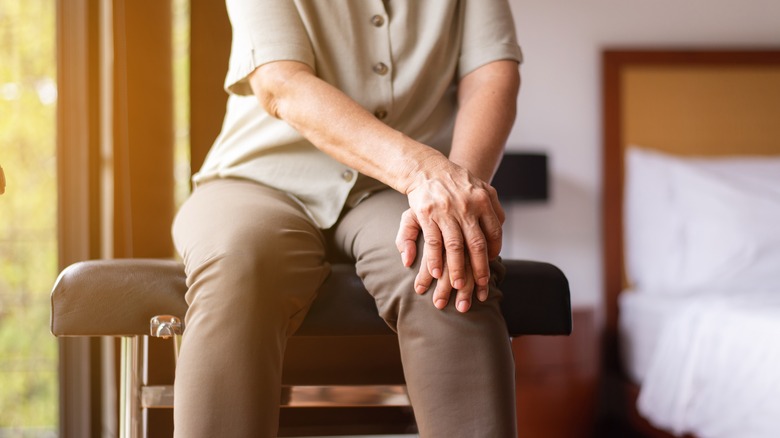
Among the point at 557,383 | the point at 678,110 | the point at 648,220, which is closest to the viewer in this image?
the point at 557,383

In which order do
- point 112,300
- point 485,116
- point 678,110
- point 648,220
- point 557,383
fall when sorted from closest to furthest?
point 112,300
point 485,116
point 557,383
point 648,220
point 678,110

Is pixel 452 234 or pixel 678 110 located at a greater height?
pixel 678 110

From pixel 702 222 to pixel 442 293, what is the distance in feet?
7.17

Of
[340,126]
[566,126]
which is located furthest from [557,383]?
[340,126]

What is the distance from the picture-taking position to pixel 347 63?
100 centimetres

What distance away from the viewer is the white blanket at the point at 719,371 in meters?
1.83

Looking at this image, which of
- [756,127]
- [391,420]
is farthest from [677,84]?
[391,420]

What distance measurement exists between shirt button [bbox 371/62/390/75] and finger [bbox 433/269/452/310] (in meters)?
0.34

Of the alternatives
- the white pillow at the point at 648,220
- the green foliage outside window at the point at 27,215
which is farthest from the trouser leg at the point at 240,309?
the white pillow at the point at 648,220

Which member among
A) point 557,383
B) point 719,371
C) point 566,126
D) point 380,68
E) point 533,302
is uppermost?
point 566,126

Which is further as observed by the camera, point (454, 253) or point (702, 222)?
point (702, 222)

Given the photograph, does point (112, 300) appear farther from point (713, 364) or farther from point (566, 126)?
point (566, 126)

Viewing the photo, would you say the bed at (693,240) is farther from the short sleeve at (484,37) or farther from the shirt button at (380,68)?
the shirt button at (380,68)

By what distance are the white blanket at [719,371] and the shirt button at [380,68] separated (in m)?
1.30
